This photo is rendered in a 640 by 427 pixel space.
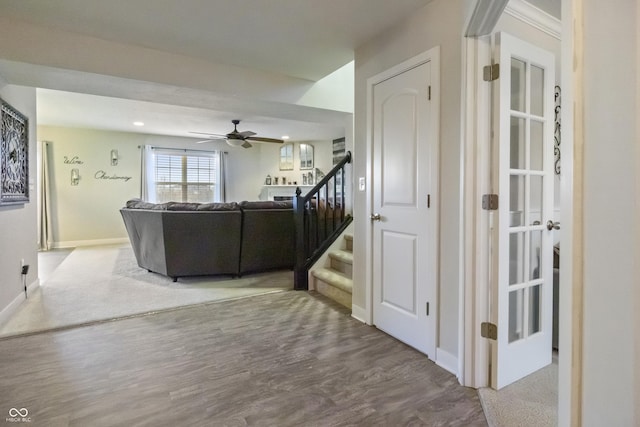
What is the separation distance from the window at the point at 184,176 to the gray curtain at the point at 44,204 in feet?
6.18

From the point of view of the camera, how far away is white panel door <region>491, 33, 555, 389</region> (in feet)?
5.91

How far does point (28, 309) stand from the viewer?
3.03 metres

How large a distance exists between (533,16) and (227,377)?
Answer: 9.15 feet

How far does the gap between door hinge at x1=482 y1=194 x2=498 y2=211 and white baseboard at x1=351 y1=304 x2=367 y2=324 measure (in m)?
1.42

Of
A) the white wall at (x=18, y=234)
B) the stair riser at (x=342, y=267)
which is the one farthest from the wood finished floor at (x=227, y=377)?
the stair riser at (x=342, y=267)

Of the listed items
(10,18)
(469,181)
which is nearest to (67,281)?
(10,18)

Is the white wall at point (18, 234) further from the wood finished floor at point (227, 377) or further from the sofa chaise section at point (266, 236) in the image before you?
the sofa chaise section at point (266, 236)

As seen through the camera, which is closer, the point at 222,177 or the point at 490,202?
the point at 490,202

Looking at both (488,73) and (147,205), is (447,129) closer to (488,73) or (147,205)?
(488,73)

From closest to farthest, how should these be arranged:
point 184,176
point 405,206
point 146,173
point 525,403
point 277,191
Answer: point 525,403
point 405,206
point 146,173
point 184,176
point 277,191

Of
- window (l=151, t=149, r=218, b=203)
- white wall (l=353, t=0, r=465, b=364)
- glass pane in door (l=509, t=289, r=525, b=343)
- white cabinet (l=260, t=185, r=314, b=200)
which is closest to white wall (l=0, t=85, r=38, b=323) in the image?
white wall (l=353, t=0, r=465, b=364)

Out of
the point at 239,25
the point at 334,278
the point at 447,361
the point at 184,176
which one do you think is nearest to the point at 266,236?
the point at 334,278

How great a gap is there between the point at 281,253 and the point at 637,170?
4.18 metres

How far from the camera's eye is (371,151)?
8.76 feet
